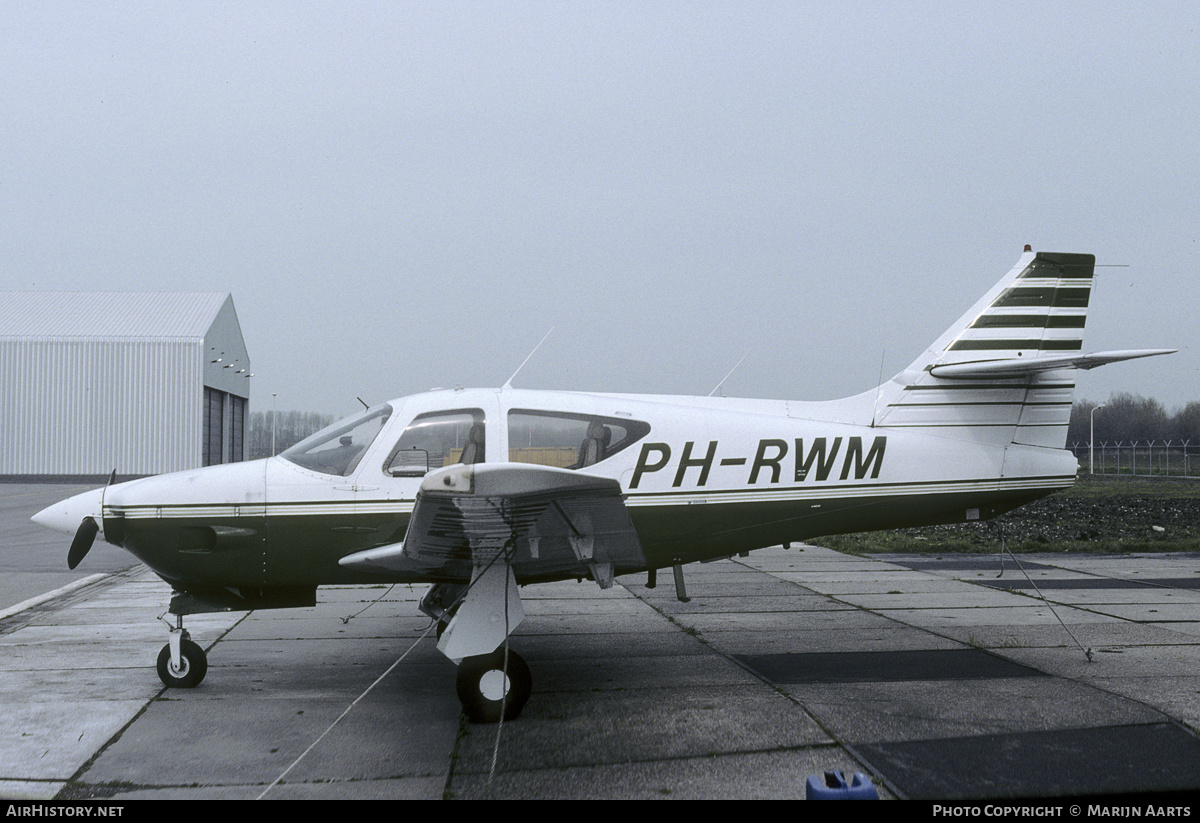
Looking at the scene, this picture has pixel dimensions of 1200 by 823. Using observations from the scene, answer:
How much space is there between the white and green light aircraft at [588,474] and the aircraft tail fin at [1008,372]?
0.05 ft

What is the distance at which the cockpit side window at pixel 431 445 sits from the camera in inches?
230

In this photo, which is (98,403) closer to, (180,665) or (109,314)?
(109,314)

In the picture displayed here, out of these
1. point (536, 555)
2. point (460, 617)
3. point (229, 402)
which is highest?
point (536, 555)

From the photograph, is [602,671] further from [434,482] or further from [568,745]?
[434,482]

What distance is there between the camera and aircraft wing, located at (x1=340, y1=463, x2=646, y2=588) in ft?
14.2

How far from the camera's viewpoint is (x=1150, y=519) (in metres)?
18.0

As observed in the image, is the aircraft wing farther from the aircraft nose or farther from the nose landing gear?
the aircraft nose

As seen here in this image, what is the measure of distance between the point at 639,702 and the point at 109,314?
140ft

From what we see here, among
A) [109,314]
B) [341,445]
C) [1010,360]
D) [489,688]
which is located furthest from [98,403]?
[1010,360]

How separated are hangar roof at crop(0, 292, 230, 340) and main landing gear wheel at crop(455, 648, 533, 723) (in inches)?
1500

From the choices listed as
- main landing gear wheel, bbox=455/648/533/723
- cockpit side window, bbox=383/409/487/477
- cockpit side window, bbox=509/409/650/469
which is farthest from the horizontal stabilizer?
main landing gear wheel, bbox=455/648/533/723

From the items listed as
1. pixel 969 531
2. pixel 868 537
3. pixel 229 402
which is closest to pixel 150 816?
pixel 868 537

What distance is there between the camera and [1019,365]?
6.50 meters

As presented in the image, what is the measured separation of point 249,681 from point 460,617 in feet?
6.50
